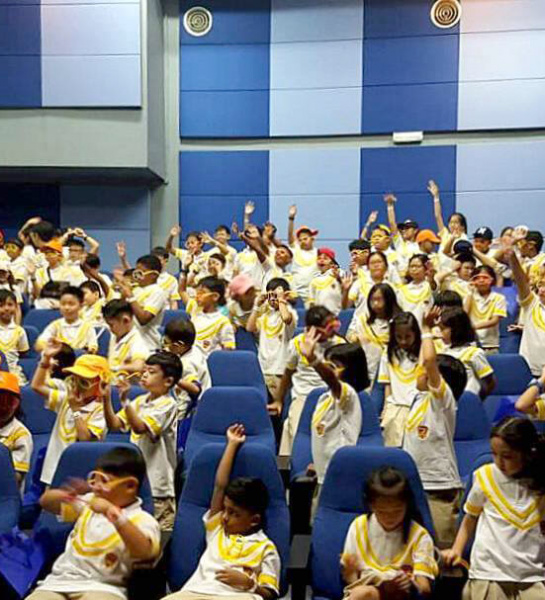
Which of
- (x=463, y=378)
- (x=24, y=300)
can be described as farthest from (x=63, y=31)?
(x=463, y=378)

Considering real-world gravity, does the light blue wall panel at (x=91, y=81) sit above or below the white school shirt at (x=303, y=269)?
above

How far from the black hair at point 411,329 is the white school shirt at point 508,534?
1.03 metres

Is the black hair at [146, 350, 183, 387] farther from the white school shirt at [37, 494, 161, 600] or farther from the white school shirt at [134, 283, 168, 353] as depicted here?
the white school shirt at [134, 283, 168, 353]

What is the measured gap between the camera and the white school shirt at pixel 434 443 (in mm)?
2631

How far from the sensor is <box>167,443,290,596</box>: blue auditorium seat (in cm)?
228

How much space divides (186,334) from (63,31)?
5938 mm

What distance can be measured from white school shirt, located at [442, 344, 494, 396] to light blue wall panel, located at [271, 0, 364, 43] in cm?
617

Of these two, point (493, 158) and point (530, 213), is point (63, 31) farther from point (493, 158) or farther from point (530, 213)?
point (530, 213)

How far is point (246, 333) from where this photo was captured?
15.5ft

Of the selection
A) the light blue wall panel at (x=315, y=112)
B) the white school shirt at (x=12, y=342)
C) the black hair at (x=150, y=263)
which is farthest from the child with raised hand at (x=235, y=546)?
the light blue wall panel at (x=315, y=112)

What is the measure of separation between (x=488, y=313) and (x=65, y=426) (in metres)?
2.97

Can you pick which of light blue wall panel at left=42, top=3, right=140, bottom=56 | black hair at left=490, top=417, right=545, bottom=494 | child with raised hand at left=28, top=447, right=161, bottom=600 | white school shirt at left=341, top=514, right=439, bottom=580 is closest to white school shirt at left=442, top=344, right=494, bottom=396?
black hair at left=490, top=417, right=545, bottom=494

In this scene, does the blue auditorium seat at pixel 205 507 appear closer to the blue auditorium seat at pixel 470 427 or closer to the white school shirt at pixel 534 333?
the blue auditorium seat at pixel 470 427

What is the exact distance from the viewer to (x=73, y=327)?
4129 millimetres
